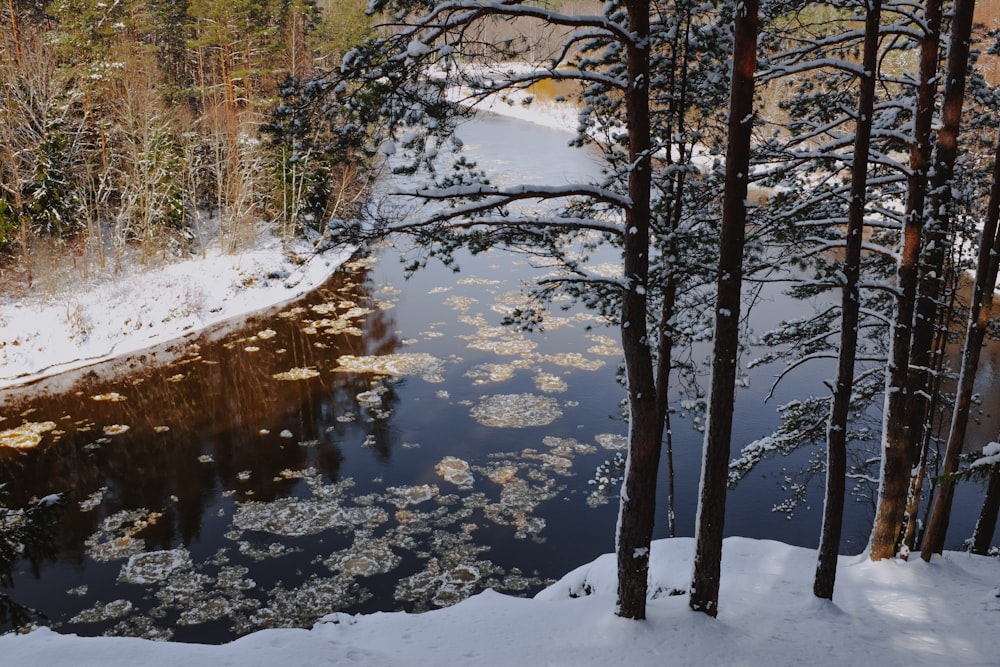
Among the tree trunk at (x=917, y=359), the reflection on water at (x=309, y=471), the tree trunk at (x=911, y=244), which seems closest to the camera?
the tree trunk at (x=911, y=244)

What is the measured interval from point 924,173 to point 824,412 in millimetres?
4790

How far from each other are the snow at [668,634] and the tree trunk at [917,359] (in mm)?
803

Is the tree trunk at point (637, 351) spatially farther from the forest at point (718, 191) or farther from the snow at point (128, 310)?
the snow at point (128, 310)

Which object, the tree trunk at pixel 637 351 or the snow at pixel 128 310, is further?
the snow at pixel 128 310

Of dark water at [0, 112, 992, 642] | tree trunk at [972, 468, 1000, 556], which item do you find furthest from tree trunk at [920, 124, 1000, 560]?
dark water at [0, 112, 992, 642]

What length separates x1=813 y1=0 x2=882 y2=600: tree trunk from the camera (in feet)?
23.6

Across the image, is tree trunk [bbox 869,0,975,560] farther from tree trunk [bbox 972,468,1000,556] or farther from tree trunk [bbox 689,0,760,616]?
tree trunk [bbox 689,0,760,616]

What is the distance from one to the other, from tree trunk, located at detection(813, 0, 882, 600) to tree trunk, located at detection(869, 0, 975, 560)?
1088 millimetres

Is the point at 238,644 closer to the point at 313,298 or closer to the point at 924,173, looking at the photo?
the point at 924,173

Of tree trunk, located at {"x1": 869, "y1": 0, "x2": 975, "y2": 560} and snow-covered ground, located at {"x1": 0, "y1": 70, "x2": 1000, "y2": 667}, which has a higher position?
tree trunk, located at {"x1": 869, "y1": 0, "x2": 975, "y2": 560}

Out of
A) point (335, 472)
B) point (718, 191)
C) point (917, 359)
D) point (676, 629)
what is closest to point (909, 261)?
point (917, 359)

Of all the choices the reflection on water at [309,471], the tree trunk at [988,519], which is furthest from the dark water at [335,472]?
the tree trunk at [988,519]

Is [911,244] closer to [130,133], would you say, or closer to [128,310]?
[128,310]

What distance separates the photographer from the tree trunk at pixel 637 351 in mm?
6629
